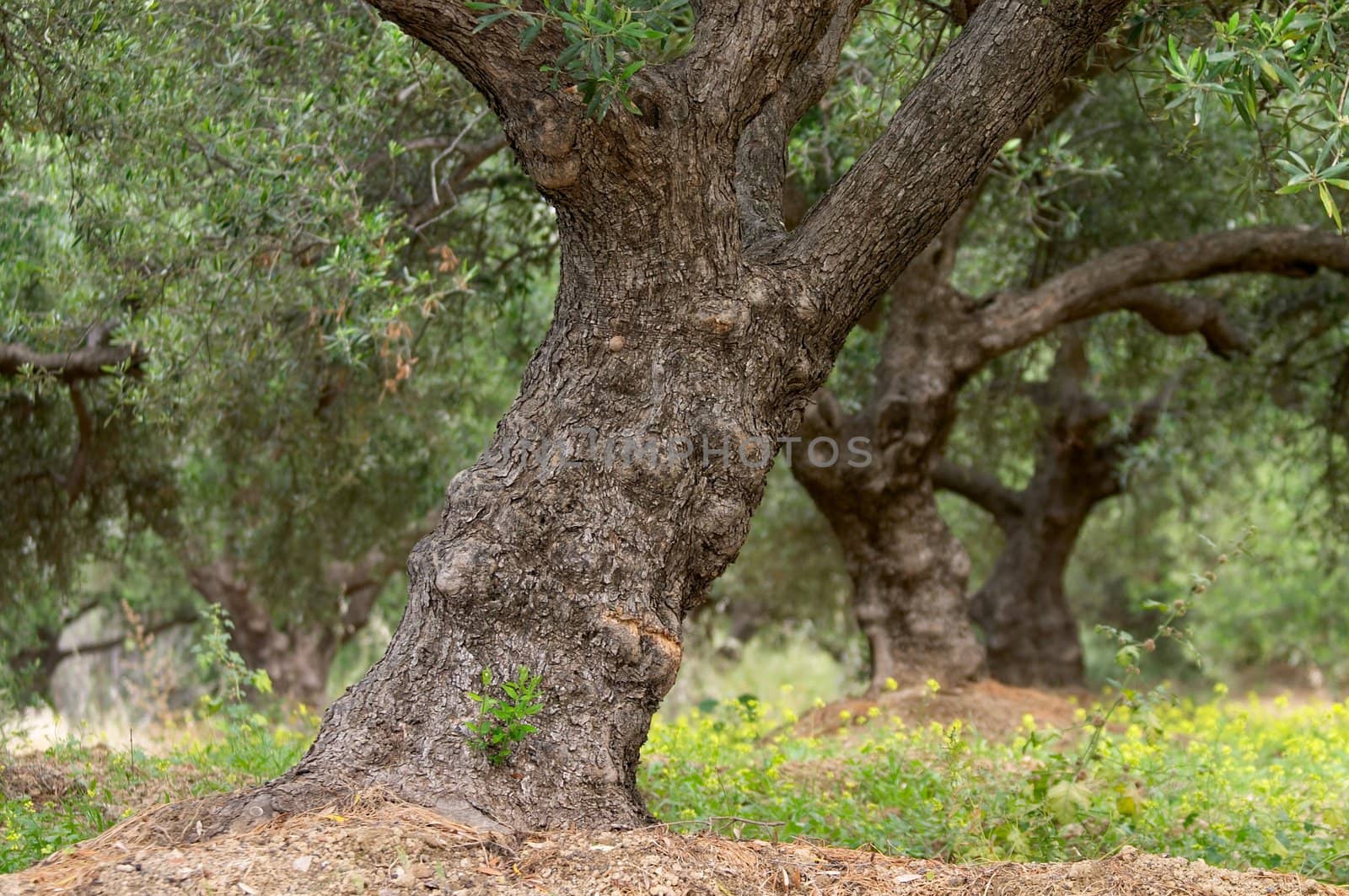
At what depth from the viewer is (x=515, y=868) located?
3076 millimetres

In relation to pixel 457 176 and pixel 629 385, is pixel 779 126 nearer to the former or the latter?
pixel 629 385

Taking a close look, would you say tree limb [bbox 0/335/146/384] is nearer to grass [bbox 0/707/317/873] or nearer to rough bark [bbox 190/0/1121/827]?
grass [bbox 0/707/317/873]

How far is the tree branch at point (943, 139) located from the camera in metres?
4.05

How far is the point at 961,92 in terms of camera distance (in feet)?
13.3

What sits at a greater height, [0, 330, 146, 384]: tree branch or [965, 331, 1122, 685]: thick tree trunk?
[0, 330, 146, 384]: tree branch

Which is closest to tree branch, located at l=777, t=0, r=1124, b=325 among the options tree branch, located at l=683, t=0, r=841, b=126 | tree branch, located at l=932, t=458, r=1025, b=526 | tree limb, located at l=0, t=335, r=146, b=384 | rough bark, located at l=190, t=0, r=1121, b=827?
rough bark, located at l=190, t=0, r=1121, b=827

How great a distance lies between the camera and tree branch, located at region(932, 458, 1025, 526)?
35.6ft

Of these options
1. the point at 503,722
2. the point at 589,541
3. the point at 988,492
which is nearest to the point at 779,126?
the point at 589,541

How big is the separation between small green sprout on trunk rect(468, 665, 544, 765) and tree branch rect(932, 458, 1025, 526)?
787cm

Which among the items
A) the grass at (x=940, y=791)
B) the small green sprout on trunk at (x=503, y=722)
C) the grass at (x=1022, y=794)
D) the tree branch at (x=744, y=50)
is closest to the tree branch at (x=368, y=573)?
the grass at (x=940, y=791)

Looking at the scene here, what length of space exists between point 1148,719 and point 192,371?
4969 mm

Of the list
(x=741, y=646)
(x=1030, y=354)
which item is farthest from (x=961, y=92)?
(x=741, y=646)

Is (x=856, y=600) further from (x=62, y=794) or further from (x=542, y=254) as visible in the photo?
(x=62, y=794)

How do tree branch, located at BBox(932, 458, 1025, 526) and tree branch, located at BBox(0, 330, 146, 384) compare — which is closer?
tree branch, located at BBox(0, 330, 146, 384)
